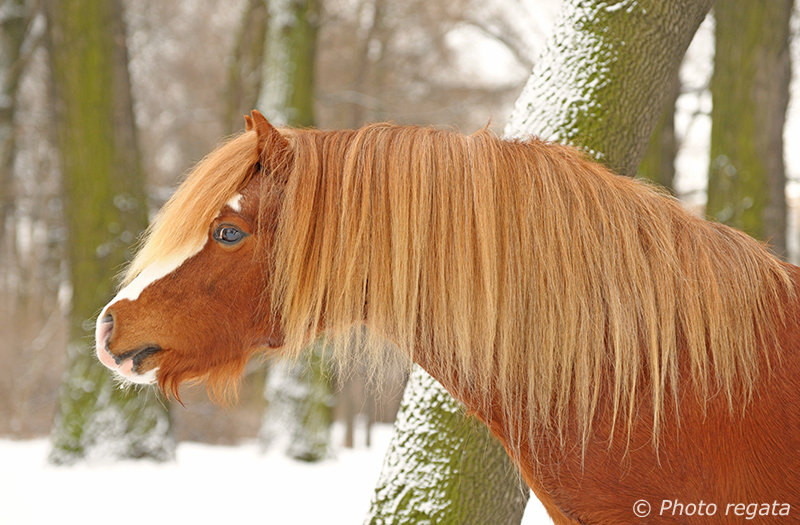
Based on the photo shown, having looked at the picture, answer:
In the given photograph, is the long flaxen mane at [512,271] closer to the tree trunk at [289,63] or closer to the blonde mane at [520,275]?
the blonde mane at [520,275]

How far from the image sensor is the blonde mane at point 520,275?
7.52 ft

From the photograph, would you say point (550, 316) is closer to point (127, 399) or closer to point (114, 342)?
point (114, 342)

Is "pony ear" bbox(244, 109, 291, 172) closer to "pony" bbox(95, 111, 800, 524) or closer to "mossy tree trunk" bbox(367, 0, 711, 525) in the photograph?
"pony" bbox(95, 111, 800, 524)

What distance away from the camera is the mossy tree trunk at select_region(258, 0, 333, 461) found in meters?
9.09

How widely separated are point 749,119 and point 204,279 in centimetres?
766

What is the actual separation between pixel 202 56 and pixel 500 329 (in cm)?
1991

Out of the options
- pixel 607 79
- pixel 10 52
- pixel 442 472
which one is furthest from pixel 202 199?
pixel 10 52

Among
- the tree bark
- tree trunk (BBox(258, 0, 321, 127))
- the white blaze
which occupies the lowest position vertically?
the white blaze

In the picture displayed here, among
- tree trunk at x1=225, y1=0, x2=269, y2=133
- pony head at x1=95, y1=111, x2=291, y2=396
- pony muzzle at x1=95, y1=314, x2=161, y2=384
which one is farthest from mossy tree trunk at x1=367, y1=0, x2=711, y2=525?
tree trunk at x1=225, y1=0, x2=269, y2=133

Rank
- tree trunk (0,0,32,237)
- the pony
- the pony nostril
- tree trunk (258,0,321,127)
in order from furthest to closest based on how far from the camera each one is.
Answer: tree trunk (0,0,32,237) < tree trunk (258,0,321,127) < the pony nostril < the pony

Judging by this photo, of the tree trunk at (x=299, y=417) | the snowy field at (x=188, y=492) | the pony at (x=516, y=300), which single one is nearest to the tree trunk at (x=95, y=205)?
the snowy field at (x=188, y=492)

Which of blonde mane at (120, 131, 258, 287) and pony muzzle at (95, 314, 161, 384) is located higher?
blonde mane at (120, 131, 258, 287)

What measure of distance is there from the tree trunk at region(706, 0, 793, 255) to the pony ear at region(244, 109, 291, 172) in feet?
22.2

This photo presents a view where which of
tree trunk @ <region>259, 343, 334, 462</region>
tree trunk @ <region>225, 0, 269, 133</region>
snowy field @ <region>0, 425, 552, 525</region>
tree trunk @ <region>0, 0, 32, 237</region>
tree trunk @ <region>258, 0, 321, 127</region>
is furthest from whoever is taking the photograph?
tree trunk @ <region>225, 0, 269, 133</region>
